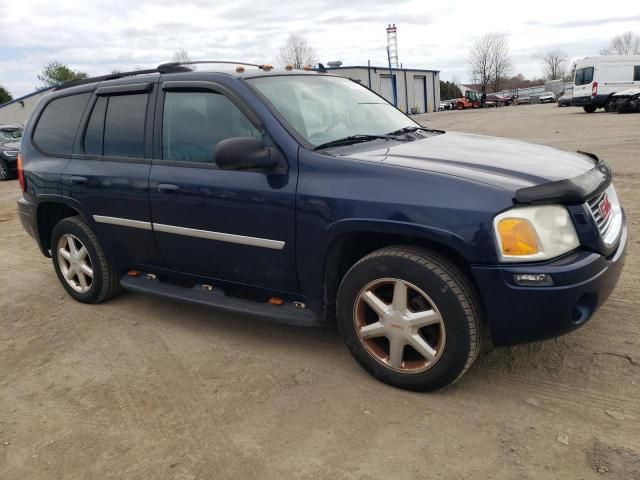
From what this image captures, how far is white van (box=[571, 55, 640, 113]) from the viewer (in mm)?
24859

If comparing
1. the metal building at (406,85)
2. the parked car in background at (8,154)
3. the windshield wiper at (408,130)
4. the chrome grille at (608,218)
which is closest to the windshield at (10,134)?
the parked car in background at (8,154)

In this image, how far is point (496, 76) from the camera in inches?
3100

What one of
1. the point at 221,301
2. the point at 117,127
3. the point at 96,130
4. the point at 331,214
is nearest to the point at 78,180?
the point at 96,130

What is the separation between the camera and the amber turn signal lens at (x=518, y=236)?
99.4 inches

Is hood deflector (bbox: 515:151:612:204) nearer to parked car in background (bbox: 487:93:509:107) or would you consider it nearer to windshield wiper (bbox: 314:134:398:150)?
windshield wiper (bbox: 314:134:398:150)

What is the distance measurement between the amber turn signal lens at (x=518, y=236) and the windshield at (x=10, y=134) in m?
16.2

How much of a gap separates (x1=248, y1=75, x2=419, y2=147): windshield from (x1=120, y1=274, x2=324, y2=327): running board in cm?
100

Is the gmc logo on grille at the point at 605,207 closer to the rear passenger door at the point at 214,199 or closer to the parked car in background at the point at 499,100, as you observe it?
the rear passenger door at the point at 214,199

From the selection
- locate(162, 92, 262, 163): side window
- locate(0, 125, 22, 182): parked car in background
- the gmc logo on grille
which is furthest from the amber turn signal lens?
locate(0, 125, 22, 182): parked car in background

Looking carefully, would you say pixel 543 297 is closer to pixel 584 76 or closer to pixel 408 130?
pixel 408 130

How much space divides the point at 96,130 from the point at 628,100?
80.5 ft

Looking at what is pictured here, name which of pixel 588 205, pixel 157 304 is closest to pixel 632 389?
pixel 588 205

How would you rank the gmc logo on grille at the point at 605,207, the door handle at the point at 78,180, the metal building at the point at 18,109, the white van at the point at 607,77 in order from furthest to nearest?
1. the metal building at the point at 18,109
2. the white van at the point at 607,77
3. the door handle at the point at 78,180
4. the gmc logo on grille at the point at 605,207

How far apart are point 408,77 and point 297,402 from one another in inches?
2380
